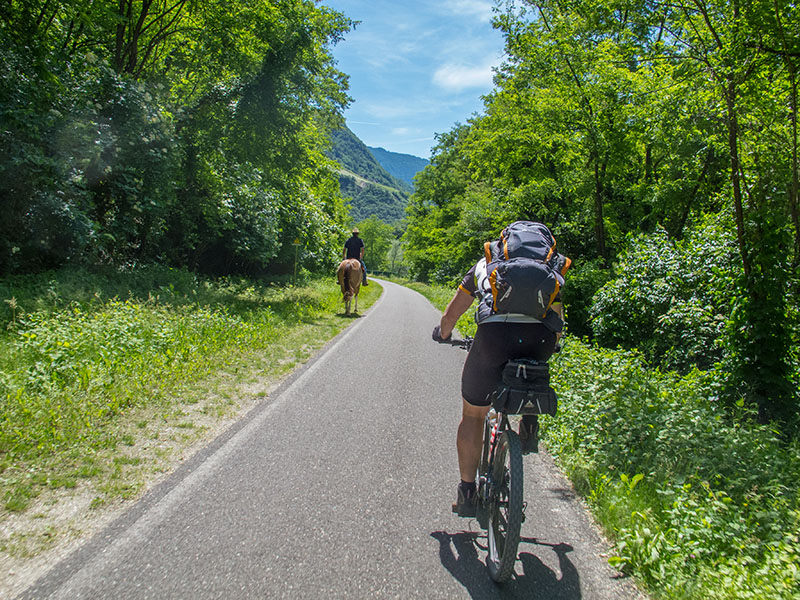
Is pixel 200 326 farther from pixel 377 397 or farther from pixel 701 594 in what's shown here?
pixel 701 594

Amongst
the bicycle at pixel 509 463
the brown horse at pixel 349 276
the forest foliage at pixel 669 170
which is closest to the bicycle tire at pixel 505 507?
the bicycle at pixel 509 463

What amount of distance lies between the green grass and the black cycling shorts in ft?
8.66

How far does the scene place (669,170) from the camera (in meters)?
12.2

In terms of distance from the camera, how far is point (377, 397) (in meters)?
6.42

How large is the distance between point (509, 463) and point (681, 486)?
1571 millimetres

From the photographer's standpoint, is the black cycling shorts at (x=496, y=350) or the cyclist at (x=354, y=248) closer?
the black cycling shorts at (x=496, y=350)

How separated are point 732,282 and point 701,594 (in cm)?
502

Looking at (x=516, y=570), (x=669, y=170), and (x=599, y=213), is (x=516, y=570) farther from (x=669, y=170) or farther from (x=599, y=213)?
(x=599, y=213)

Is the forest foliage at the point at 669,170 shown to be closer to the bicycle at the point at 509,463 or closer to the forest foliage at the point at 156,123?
the bicycle at the point at 509,463

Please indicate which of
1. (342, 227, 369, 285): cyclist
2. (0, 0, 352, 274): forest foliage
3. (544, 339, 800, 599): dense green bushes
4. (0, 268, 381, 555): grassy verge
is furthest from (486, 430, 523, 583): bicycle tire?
(342, 227, 369, 285): cyclist

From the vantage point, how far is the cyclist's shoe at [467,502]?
3244mm

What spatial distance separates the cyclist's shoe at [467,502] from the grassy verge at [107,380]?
7.79ft

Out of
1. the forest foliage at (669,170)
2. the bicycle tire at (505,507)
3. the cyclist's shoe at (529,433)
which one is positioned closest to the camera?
the bicycle tire at (505,507)

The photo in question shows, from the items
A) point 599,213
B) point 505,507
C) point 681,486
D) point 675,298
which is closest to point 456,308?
point 505,507
